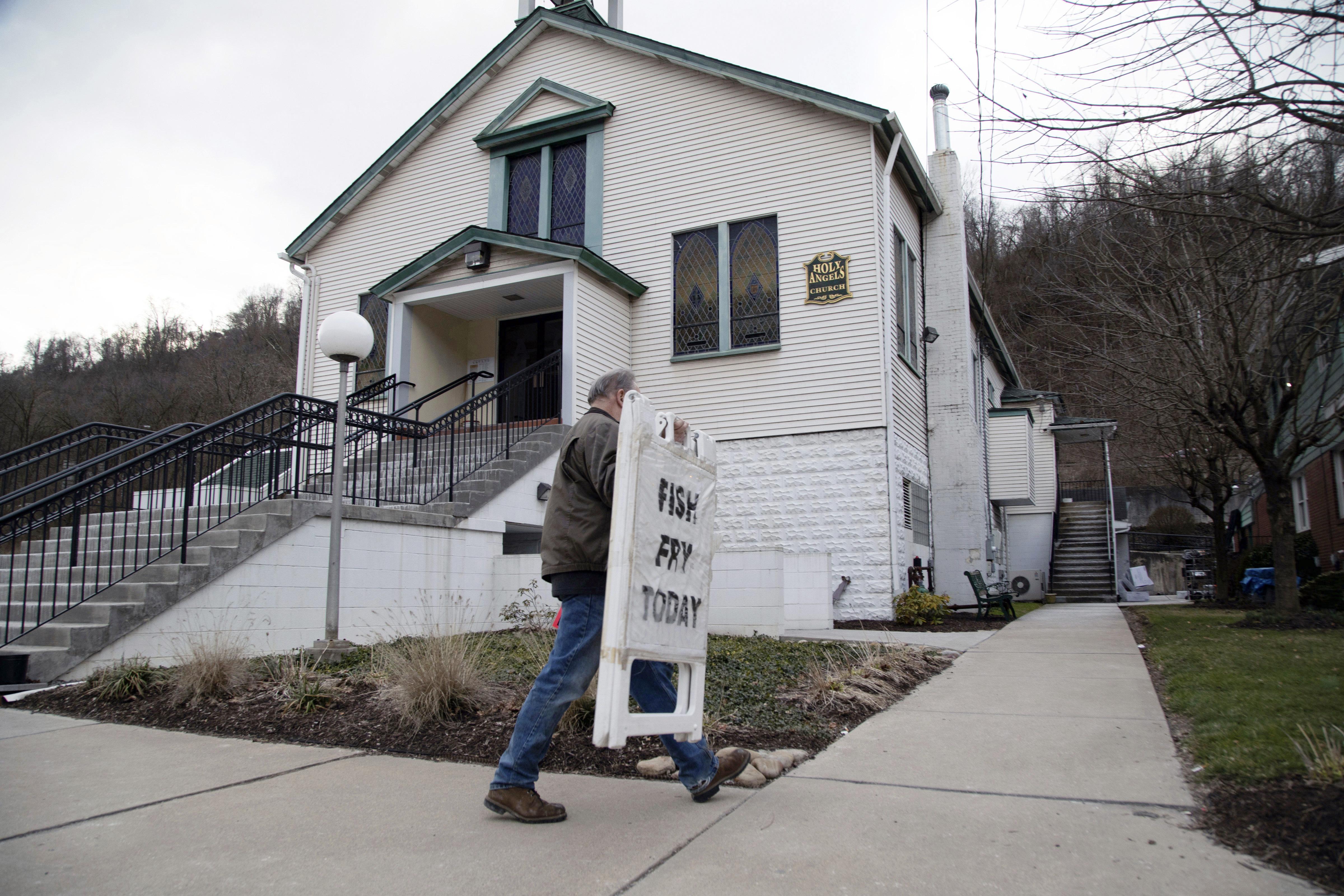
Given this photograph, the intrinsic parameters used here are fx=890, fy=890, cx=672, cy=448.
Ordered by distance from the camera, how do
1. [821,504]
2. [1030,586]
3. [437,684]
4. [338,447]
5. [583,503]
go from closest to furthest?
[583,503] → [437,684] → [338,447] → [821,504] → [1030,586]

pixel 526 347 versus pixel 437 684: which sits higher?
pixel 526 347

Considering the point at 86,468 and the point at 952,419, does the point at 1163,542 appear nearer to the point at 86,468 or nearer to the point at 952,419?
the point at 952,419

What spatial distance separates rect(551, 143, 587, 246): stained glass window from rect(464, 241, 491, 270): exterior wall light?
5.08ft

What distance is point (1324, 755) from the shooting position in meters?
3.70

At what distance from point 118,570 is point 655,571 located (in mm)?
6600

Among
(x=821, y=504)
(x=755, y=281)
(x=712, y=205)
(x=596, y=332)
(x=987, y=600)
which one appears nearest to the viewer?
(x=821, y=504)

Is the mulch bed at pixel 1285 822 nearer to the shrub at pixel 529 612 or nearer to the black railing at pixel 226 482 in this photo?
the shrub at pixel 529 612

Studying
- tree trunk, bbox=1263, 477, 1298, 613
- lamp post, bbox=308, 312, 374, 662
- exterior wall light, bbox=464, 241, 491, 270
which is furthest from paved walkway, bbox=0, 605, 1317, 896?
exterior wall light, bbox=464, 241, 491, 270

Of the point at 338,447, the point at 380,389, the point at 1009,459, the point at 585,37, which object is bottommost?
the point at 338,447

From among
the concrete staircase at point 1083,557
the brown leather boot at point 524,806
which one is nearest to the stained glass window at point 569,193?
the brown leather boot at point 524,806

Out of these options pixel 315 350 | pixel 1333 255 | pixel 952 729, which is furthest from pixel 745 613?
pixel 315 350

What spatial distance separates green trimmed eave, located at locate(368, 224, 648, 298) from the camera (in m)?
12.8

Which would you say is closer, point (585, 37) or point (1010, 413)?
point (585, 37)

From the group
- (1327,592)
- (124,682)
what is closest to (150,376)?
(124,682)
